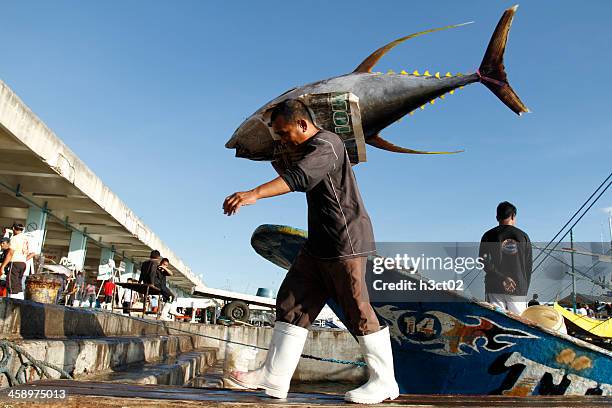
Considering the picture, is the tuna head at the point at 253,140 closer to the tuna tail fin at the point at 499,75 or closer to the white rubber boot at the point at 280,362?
the white rubber boot at the point at 280,362

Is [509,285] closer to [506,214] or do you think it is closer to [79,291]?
[506,214]

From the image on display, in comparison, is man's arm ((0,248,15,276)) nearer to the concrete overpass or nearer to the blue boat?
the concrete overpass

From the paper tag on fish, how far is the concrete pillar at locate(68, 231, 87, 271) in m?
16.7

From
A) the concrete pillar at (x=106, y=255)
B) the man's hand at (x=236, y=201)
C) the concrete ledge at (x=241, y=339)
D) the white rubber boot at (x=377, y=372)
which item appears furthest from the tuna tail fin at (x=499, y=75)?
the concrete pillar at (x=106, y=255)

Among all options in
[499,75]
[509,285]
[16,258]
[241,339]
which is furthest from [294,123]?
[241,339]

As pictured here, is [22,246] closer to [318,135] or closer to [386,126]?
[386,126]

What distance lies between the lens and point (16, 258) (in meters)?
8.23

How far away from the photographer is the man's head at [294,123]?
2770mm

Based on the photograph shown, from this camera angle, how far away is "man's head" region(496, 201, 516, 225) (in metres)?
4.77

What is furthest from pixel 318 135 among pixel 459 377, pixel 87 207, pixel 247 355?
pixel 87 207

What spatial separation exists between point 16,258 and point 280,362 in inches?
282

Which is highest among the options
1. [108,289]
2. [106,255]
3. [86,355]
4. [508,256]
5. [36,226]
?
[36,226]

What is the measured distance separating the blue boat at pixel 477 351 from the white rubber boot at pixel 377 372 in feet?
6.95

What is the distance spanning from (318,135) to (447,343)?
9.56 feet
